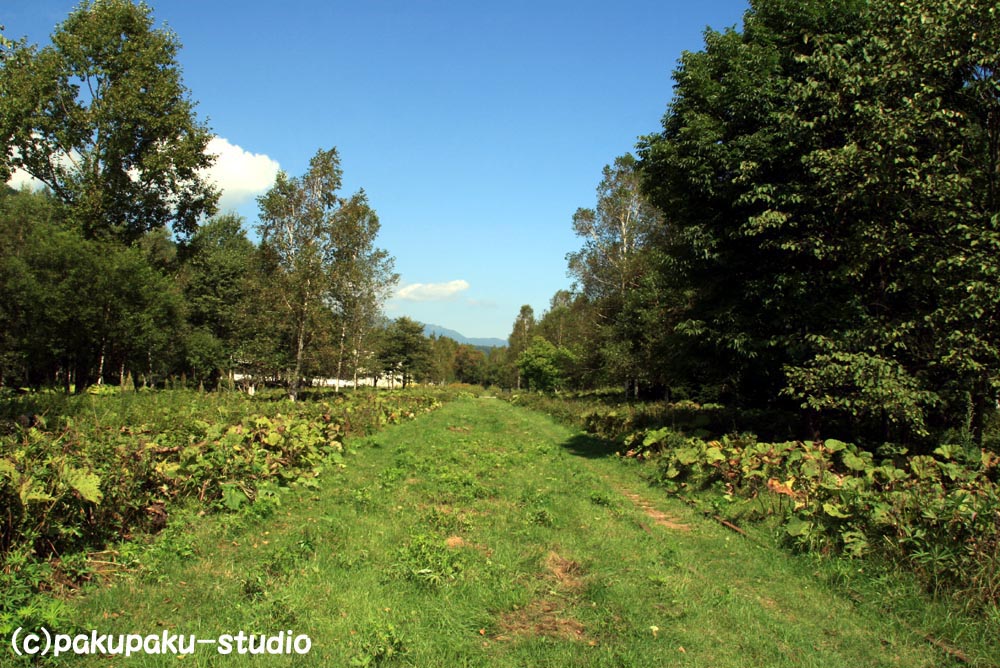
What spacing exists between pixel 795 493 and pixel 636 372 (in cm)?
2250

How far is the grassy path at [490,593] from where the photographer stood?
13.9 feet

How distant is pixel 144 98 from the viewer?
81.7ft

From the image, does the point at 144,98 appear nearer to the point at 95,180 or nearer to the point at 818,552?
the point at 95,180

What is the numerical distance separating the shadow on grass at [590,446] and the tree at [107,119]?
23194mm

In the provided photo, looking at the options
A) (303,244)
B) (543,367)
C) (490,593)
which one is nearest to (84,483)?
(490,593)

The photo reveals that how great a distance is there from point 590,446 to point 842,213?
10098 mm

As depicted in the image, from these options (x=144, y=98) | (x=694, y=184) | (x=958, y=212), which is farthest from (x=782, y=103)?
(x=144, y=98)

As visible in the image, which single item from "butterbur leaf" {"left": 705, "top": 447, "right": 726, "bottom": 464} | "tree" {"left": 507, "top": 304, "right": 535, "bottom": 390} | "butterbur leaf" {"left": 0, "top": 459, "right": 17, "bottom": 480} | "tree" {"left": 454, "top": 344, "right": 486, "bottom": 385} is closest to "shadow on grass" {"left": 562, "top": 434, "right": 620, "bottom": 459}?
"butterbur leaf" {"left": 705, "top": 447, "right": 726, "bottom": 464}

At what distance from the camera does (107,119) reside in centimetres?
2447

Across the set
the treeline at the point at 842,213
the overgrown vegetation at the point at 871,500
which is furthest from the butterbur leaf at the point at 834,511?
the treeline at the point at 842,213

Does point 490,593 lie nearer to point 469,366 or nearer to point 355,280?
point 355,280

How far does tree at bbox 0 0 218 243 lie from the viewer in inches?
923

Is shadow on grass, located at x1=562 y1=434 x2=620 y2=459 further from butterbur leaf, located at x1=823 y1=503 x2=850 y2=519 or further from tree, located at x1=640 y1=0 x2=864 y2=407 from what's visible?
butterbur leaf, located at x1=823 y1=503 x2=850 y2=519

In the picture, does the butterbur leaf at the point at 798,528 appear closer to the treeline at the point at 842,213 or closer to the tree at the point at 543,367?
the treeline at the point at 842,213
